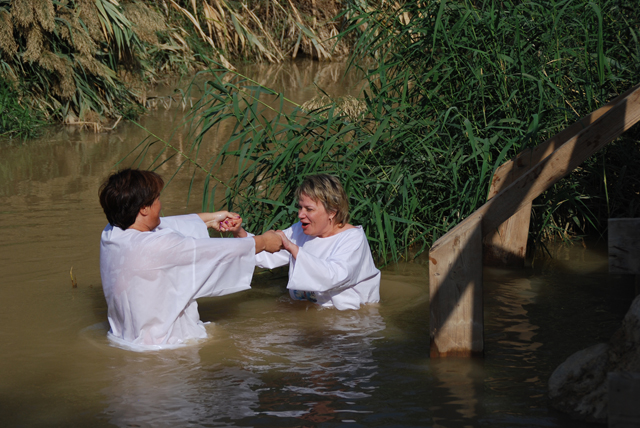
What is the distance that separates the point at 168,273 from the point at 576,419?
2.16 meters

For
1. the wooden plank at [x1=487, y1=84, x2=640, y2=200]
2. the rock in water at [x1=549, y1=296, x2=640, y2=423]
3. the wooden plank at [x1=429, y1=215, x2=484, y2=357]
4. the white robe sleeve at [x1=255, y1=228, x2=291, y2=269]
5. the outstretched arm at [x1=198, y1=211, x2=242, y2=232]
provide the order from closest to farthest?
the rock in water at [x1=549, y1=296, x2=640, y2=423] → the wooden plank at [x1=429, y1=215, x2=484, y2=357] → the outstretched arm at [x1=198, y1=211, x2=242, y2=232] → the white robe sleeve at [x1=255, y1=228, x2=291, y2=269] → the wooden plank at [x1=487, y1=84, x2=640, y2=200]

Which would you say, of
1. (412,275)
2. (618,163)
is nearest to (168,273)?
(412,275)

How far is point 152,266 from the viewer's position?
4.03 m

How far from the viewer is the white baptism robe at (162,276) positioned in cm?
403

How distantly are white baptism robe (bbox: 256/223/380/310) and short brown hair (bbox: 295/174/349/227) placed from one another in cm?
16

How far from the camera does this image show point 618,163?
5.96 metres

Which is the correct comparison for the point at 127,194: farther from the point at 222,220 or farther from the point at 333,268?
the point at 333,268

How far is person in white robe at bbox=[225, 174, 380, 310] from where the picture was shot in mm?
4398

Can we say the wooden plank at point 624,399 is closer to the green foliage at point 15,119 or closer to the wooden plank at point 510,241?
the wooden plank at point 510,241

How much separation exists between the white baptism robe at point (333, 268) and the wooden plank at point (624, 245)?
156cm

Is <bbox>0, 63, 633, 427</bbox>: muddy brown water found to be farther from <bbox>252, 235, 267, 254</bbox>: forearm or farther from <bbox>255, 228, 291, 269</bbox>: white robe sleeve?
<bbox>252, 235, 267, 254</bbox>: forearm

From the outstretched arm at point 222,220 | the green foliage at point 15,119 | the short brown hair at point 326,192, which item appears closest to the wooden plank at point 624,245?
the short brown hair at point 326,192

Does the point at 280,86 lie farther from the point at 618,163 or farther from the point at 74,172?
the point at 618,163

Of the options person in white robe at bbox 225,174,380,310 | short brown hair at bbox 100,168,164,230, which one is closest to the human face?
person in white robe at bbox 225,174,380,310
